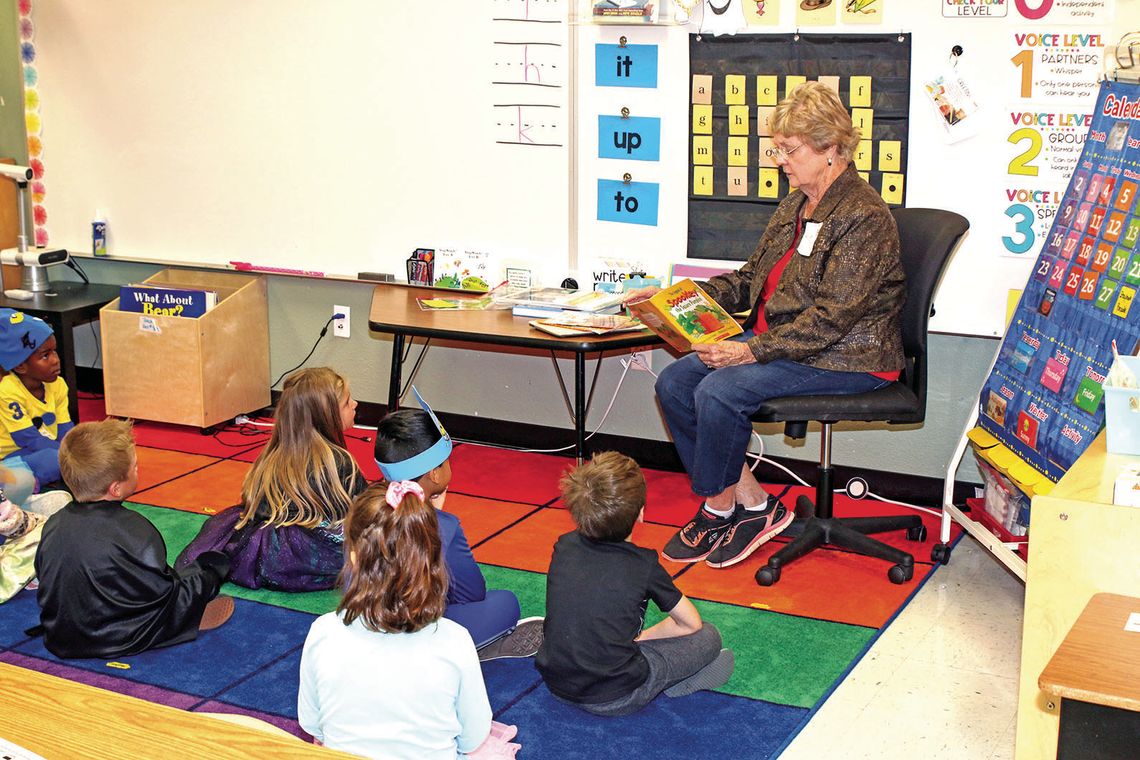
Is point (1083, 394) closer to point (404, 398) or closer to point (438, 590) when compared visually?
point (438, 590)

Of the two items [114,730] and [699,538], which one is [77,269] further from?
[114,730]

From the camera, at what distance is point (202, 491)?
4242 mm

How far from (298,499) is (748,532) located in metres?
1.32

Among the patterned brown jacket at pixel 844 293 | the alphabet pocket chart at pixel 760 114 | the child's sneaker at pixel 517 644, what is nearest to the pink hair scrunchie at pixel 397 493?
the child's sneaker at pixel 517 644

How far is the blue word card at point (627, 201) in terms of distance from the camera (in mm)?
4297

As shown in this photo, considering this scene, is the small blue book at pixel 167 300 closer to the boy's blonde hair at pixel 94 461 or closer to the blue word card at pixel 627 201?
the blue word card at pixel 627 201

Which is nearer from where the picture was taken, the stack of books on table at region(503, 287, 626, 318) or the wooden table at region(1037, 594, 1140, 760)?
the wooden table at region(1037, 594, 1140, 760)

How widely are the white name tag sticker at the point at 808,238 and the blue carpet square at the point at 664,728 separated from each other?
1.29m

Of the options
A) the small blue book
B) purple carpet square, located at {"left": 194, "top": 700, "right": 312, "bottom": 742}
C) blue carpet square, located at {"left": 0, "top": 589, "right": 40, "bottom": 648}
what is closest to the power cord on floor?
the small blue book

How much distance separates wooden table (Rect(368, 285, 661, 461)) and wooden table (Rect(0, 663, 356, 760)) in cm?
240

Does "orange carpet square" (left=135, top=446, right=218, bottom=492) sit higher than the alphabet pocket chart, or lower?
lower

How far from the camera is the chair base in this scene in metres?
3.49

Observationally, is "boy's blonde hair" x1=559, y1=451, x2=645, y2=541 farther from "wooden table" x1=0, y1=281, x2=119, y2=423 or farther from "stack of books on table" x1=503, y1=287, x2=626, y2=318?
"wooden table" x1=0, y1=281, x2=119, y2=423

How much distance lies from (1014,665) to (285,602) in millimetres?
1908
